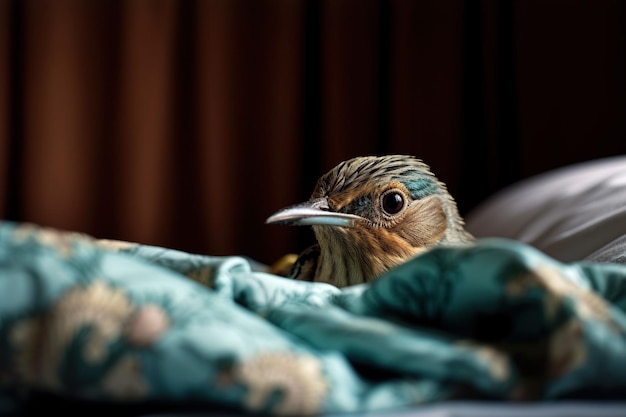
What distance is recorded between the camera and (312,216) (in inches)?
36.3

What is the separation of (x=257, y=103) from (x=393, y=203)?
157cm

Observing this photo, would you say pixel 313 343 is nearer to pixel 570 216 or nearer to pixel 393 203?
pixel 393 203

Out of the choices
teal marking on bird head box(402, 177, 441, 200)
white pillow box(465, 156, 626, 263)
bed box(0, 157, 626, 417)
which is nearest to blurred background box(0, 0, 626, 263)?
white pillow box(465, 156, 626, 263)

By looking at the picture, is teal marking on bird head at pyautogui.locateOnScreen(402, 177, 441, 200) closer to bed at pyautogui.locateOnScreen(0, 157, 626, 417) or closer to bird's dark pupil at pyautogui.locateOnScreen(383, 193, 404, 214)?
bird's dark pupil at pyautogui.locateOnScreen(383, 193, 404, 214)

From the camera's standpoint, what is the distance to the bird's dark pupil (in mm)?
1006

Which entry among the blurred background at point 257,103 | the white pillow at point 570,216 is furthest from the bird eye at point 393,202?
the blurred background at point 257,103

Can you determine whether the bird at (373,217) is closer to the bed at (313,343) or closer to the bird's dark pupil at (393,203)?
the bird's dark pupil at (393,203)

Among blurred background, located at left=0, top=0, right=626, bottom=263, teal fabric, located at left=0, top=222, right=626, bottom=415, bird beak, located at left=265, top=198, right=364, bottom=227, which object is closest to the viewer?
teal fabric, located at left=0, top=222, right=626, bottom=415

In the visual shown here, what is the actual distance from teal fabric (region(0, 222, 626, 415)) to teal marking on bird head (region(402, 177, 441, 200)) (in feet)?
1.89

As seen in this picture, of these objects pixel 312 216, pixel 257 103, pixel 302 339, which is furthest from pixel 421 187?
pixel 257 103

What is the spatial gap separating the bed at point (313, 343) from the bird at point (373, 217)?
21.0 inches

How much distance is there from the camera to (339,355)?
411 mm

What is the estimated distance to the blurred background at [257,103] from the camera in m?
2.40

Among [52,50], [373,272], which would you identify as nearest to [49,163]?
[52,50]
